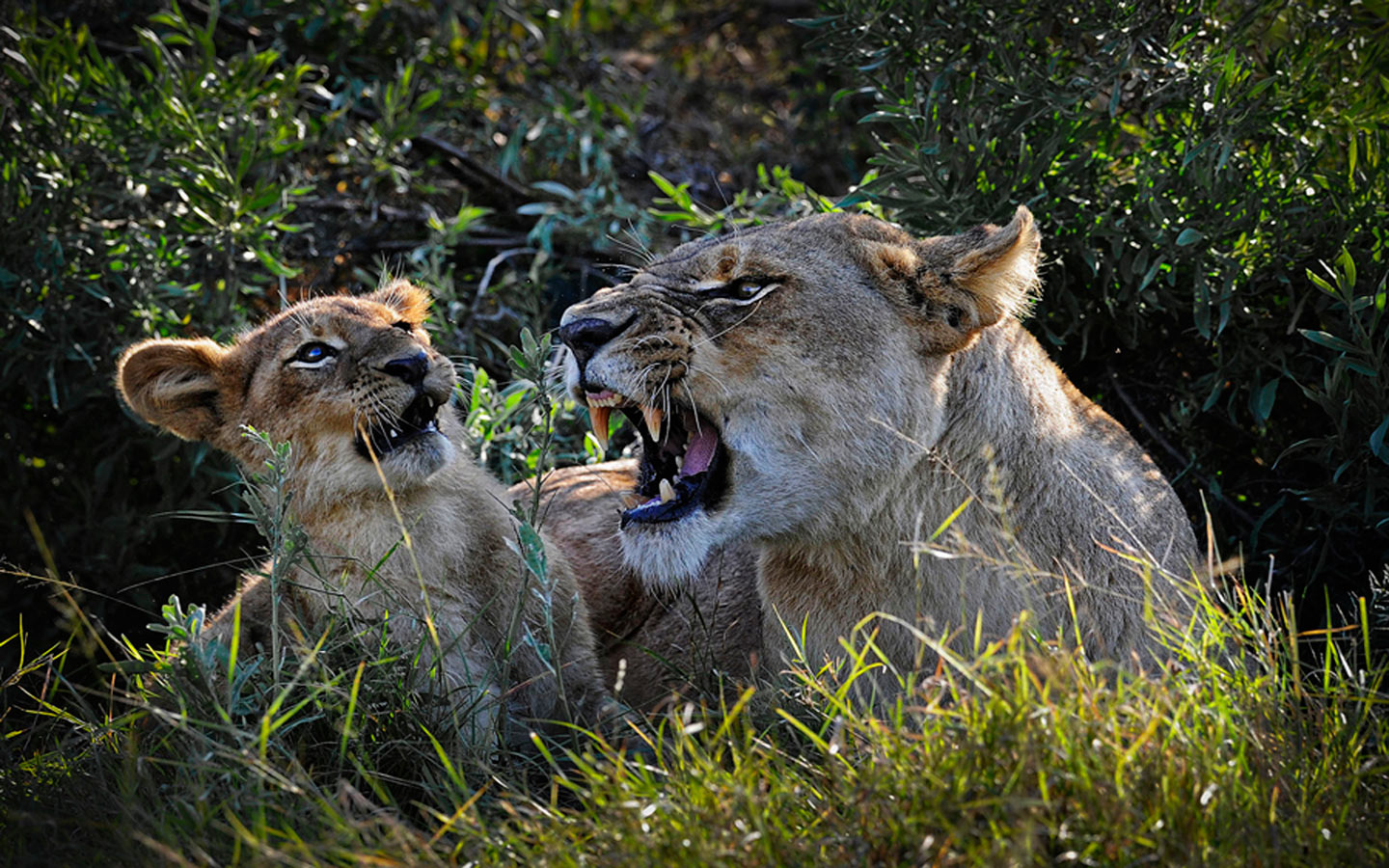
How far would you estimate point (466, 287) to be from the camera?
624cm

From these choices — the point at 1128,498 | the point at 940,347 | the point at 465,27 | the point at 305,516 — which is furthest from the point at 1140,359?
the point at 465,27

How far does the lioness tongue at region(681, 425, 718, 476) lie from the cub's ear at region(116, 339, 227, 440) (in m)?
1.46

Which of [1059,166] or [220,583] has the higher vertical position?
[1059,166]

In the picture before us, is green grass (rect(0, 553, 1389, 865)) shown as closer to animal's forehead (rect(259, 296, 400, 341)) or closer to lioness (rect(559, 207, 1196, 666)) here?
lioness (rect(559, 207, 1196, 666))

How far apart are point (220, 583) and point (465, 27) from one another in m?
3.28

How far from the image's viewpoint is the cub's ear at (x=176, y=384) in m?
3.70

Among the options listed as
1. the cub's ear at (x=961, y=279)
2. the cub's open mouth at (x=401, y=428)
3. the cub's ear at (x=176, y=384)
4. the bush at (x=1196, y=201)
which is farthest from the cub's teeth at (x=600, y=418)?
the bush at (x=1196, y=201)

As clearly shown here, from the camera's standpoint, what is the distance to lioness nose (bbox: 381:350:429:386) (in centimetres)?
362

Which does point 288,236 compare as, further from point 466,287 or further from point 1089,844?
point 1089,844

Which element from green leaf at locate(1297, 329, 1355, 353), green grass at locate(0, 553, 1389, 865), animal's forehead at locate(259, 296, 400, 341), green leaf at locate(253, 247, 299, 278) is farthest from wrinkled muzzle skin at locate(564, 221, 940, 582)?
green leaf at locate(253, 247, 299, 278)

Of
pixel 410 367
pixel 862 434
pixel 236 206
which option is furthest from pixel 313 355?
pixel 862 434

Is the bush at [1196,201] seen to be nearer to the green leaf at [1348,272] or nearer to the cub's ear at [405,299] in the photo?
the green leaf at [1348,272]

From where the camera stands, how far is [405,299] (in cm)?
421

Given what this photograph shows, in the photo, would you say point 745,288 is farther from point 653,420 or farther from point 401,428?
point 401,428
